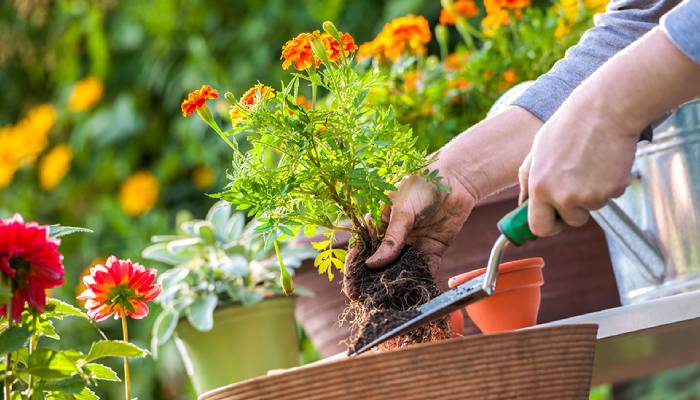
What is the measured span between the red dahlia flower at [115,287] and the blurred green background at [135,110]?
5.79ft

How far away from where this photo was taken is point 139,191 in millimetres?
3354

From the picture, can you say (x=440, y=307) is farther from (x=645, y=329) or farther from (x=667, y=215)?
(x=667, y=215)

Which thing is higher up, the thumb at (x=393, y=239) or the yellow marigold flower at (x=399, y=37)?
the yellow marigold flower at (x=399, y=37)

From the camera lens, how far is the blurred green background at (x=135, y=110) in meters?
3.08

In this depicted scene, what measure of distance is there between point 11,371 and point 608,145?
0.63 meters

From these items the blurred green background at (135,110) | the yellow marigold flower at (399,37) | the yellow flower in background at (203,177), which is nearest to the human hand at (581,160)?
the yellow marigold flower at (399,37)

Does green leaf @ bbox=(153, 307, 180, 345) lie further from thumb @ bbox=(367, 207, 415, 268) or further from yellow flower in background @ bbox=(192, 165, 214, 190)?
yellow flower in background @ bbox=(192, 165, 214, 190)

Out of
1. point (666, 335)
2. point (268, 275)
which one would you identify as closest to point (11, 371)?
point (666, 335)

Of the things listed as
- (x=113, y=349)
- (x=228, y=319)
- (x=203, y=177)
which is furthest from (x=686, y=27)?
(x=203, y=177)

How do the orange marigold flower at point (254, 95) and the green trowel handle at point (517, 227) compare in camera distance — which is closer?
the green trowel handle at point (517, 227)

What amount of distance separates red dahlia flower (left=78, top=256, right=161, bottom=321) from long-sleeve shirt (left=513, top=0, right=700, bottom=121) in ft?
1.68

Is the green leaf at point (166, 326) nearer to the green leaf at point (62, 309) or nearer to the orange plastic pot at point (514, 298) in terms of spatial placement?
the green leaf at point (62, 309)

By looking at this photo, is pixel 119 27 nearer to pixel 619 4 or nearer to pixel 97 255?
pixel 97 255

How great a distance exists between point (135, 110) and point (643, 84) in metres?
2.89
